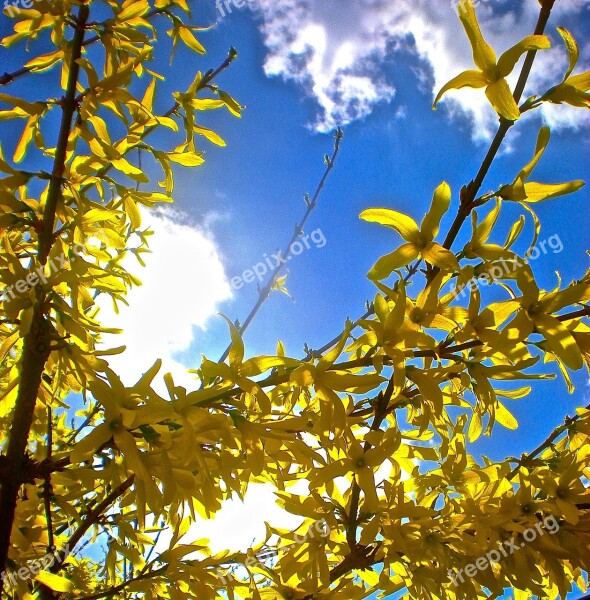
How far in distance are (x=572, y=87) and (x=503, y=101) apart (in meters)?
0.18

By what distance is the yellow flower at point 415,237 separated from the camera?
46.3 inches

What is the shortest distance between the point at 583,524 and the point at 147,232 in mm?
1745

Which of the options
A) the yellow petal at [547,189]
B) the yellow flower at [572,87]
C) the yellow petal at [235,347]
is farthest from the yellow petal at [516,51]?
the yellow petal at [235,347]

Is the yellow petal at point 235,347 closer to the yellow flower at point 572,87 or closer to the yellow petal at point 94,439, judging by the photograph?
the yellow petal at point 94,439

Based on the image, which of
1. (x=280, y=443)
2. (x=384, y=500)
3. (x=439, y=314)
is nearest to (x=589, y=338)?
(x=439, y=314)

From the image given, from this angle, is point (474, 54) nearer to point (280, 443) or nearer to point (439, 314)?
point (439, 314)

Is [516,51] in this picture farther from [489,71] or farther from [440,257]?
[440,257]

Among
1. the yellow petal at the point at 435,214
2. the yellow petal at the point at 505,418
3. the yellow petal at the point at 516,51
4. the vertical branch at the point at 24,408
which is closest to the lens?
the yellow petal at the point at 516,51

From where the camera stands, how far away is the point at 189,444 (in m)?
1.04

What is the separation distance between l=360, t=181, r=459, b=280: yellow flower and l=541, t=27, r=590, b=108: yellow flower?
1.06ft

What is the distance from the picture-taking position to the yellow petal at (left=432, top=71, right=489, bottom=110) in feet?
3.81

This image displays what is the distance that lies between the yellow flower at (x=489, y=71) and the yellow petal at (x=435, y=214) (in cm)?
21

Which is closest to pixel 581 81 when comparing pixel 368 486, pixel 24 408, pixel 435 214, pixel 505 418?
pixel 435 214

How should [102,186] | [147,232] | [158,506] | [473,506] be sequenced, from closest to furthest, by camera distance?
[158,506]
[473,506]
[102,186]
[147,232]
